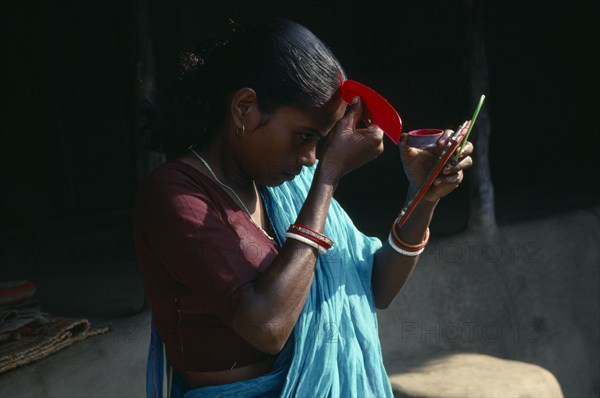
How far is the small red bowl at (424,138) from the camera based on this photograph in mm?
1819

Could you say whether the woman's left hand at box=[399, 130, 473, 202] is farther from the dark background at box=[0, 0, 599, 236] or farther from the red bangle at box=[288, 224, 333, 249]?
the dark background at box=[0, 0, 599, 236]

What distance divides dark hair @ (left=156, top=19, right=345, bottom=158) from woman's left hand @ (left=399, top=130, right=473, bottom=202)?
0.27m

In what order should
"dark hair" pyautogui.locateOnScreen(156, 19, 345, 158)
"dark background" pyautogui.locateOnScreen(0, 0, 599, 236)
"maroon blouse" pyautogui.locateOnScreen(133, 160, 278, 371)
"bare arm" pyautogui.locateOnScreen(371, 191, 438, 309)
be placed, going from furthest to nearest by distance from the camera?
1. "dark background" pyautogui.locateOnScreen(0, 0, 599, 236)
2. "bare arm" pyautogui.locateOnScreen(371, 191, 438, 309)
3. "dark hair" pyautogui.locateOnScreen(156, 19, 345, 158)
4. "maroon blouse" pyautogui.locateOnScreen(133, 160, 278, 371)

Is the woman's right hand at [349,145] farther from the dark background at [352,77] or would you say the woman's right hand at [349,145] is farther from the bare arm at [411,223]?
the dark background at [352,77]

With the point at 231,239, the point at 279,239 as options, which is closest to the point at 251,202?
the point at 279,239

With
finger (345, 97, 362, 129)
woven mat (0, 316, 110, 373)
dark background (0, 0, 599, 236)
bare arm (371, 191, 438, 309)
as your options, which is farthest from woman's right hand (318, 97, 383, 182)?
dark background (0, 0, 599, 236)

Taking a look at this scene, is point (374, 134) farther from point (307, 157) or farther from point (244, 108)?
point (244, 108)

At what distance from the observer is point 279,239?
1867 millimetres

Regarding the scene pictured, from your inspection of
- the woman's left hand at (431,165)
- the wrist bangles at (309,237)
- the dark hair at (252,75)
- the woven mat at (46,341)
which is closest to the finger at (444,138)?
the woman's left hand at (431,165)

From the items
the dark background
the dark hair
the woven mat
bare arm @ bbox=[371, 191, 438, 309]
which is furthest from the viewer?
the dark background

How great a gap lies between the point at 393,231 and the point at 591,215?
15.1 feet

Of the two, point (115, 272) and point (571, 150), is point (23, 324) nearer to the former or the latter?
point (115, 272)

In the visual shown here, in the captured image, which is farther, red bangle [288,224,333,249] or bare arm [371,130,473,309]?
bare arm [371,130,473,309]

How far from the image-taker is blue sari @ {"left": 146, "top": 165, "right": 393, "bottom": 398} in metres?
1.69
